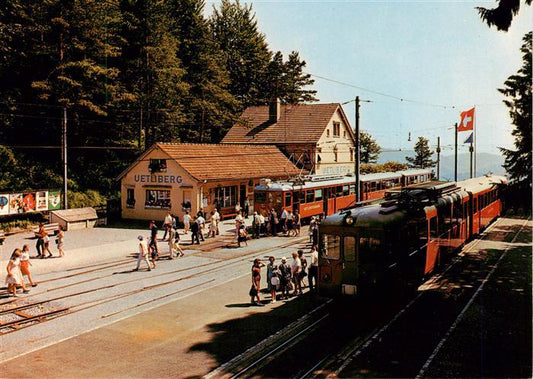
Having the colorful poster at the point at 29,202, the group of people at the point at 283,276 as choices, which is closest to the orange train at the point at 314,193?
the group of people at the point at 283,276

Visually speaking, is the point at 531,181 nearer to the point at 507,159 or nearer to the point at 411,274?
Result: the point at 507,159

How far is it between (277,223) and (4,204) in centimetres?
1572

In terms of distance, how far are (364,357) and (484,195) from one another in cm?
1961

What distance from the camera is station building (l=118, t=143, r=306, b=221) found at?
106 ft

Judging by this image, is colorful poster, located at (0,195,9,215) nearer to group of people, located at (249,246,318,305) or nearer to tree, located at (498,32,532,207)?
group of people, located at (249,246,318,305)

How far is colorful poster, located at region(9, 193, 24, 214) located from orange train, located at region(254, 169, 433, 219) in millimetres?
13891

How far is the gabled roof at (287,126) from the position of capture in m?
49.3

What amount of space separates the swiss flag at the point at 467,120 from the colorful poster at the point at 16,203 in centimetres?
3660

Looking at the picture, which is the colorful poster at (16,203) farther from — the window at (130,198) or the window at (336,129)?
the window at (336,129)

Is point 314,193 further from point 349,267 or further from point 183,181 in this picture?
point 349,267

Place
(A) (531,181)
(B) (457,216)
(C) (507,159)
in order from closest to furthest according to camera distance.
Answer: (A) (531,181) < (C) (507,159) < (B) (457,216)

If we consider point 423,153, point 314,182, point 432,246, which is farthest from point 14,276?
point 423,153

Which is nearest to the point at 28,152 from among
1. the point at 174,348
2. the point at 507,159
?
the point at 174,348

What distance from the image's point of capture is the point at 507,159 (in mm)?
17047
